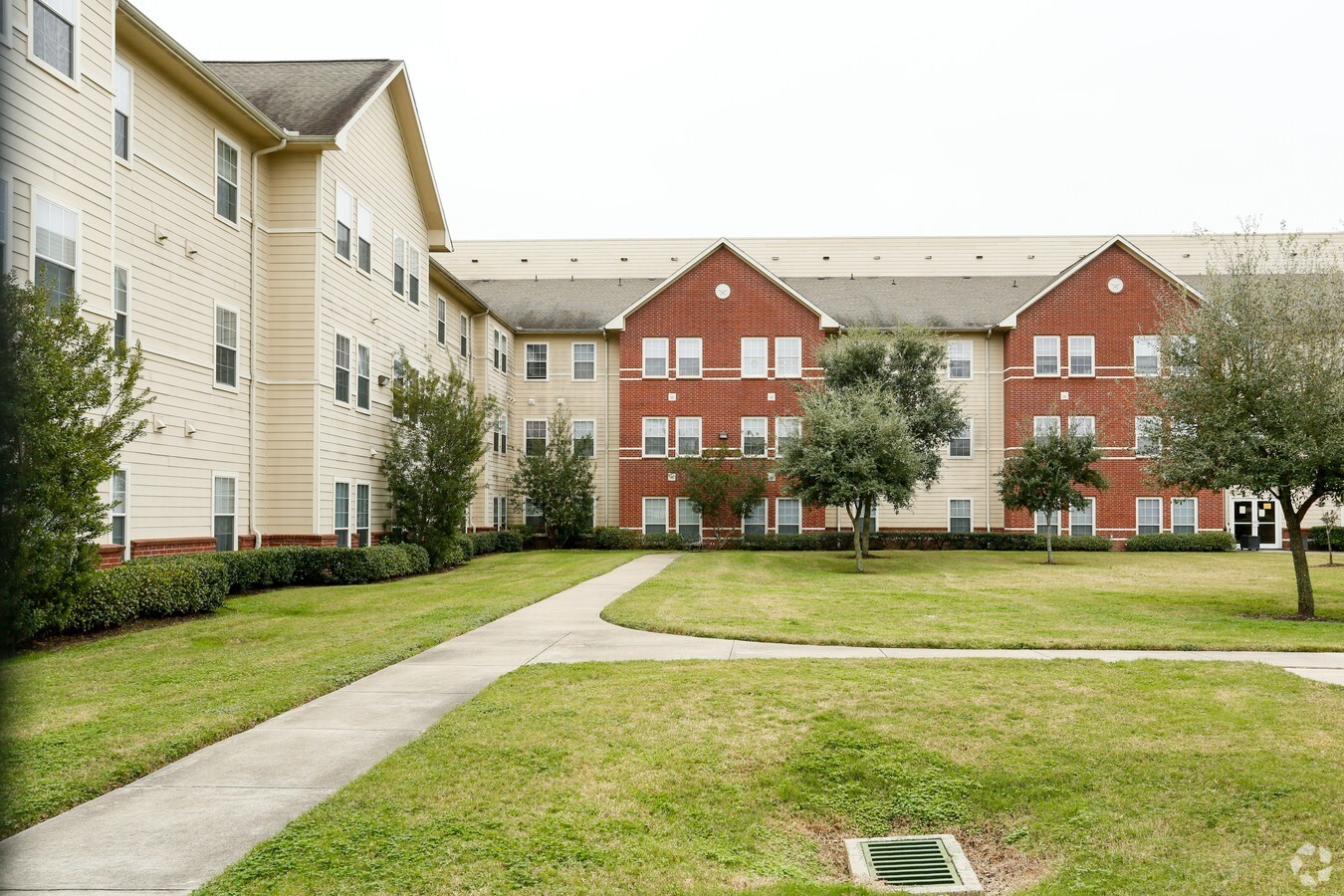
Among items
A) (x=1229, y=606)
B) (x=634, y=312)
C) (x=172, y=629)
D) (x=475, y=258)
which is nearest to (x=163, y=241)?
(x=172, y=629)

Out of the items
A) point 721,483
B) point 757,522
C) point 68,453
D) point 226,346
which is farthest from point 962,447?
point 68,453

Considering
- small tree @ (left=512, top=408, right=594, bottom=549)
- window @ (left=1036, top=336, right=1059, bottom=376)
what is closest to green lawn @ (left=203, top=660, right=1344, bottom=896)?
small tree @ (left=512, top=408, right=594, bottom=549)

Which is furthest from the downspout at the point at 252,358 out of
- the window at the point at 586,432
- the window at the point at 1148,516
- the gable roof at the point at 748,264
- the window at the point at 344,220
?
the window at the point at 1148,516

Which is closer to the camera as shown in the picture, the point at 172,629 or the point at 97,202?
the point at 172,629

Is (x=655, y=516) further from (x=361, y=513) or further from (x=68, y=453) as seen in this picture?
(x=68, y=453)

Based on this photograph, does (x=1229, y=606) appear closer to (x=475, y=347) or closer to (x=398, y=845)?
(x=398, y=845)

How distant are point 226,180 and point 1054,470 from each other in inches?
963

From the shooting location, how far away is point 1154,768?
20.2 feet

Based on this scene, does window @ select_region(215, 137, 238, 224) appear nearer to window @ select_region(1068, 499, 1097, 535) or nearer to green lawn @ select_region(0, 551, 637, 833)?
green lawn @ select_region(0, 551, 637, 833)

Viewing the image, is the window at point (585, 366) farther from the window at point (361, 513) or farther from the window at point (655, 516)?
the window at point (361, 513)

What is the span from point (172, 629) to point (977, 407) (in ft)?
107

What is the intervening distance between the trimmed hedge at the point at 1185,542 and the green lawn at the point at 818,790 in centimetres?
2991

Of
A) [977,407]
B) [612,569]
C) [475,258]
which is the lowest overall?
[612,569]

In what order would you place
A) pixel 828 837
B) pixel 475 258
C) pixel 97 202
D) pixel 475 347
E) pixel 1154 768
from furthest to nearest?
pixel 475 258 → pixel 475 347 → pixel 97 202 → pixel 1154 768 → pixel 828 837
